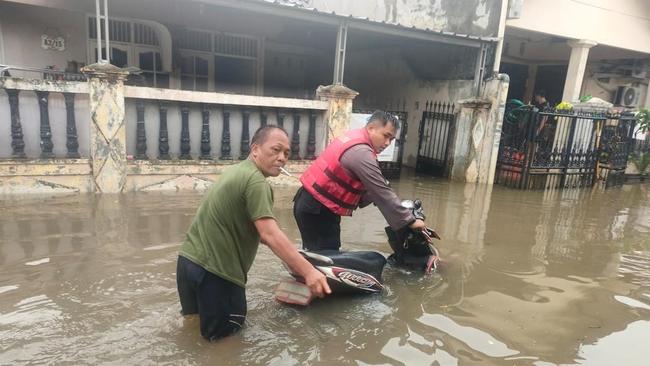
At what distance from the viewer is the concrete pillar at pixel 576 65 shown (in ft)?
43.2

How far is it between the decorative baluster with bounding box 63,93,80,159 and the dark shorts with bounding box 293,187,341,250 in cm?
412

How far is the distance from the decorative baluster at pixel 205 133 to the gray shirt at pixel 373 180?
4148mm

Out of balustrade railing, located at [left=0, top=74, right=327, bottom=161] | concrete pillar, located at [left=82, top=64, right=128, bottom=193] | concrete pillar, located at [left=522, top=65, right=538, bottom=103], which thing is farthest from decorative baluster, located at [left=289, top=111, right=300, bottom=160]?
concrete pillar, located at [left=522, top=65, right=538, bottom=103]

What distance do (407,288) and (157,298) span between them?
2.11 m

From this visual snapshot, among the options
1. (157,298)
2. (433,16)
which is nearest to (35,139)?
(157,298)

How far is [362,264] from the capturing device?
385 cm

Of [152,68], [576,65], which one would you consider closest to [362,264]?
[152,68]

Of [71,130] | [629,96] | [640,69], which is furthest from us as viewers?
[629,96]

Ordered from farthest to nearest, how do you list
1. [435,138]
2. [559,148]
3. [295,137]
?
[435,138], [559,148], [295,137]

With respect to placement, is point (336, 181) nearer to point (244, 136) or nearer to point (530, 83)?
point (244, 136)

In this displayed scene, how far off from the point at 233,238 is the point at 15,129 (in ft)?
16.2

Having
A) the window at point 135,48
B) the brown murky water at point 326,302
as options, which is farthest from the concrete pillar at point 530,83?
the window at point 135,48

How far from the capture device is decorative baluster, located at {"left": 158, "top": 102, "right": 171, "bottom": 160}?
22.9 feet

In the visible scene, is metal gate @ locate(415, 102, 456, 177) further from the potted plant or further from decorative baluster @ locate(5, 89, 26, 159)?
decorative baluster @ locate(5, 89, 26, 159)
